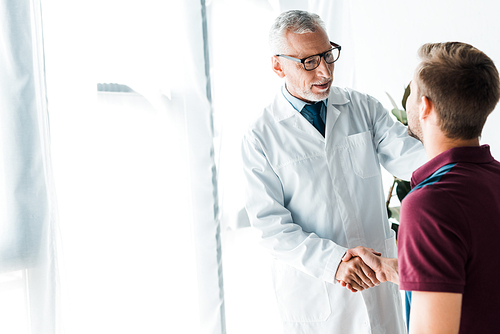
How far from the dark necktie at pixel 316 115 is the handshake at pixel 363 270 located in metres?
0.47

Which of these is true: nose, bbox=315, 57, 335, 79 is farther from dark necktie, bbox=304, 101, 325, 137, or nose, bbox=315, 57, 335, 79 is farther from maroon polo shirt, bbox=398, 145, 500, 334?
maroon polo shirt, bbox=398, 145, 500, 334

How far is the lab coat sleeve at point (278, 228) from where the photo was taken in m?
1.31

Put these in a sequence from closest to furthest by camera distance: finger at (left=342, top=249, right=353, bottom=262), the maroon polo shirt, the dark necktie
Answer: the maroon polo shirt
finger at (left=342, top=249, right=353, bottom=262)
the dark necktie

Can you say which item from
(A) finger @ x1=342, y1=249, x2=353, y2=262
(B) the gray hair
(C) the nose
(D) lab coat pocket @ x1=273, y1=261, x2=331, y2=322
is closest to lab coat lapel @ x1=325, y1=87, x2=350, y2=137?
(C) the nose

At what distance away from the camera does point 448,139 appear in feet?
2.79

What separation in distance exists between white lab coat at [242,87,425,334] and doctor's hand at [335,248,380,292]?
0.10 meters

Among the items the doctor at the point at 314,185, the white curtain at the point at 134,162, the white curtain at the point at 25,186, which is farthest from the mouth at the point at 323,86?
the white curtain at the point at 25,186

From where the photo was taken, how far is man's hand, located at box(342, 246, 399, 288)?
1177 millimetres

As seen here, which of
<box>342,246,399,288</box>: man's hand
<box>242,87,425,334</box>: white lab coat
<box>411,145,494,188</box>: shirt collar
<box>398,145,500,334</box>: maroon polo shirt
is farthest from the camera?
<box>242,87,425,334</box>: white lab coat

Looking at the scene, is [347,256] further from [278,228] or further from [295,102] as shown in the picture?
[295,102]

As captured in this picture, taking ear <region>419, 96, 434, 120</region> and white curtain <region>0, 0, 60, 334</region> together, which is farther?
white curtain <region>0, 0, 60, 334</region>

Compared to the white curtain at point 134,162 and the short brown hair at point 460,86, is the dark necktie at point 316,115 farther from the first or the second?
the short brown hair at point 460,86

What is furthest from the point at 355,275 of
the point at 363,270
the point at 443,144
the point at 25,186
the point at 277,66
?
the point at 25,186

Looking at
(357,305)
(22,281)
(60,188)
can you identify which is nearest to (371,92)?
(357,305)
